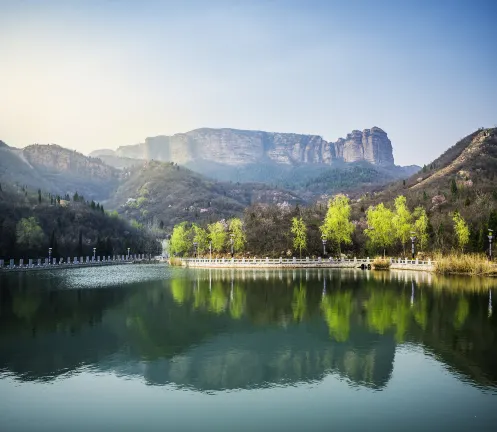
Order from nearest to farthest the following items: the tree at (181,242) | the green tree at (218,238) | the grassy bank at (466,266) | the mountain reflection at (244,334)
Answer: the mountain reflection at (244,334) → the grassy bank at (466,266) → the green tree at (218,238) → the tree at (181,242)

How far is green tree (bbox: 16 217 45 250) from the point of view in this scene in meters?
89.1

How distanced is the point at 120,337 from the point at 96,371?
570 centimetres

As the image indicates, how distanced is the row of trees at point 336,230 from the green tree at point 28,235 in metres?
30.2

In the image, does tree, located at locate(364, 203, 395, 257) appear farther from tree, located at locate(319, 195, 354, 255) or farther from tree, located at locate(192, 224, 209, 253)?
tree, located at locate(192, 224, 209, 253)

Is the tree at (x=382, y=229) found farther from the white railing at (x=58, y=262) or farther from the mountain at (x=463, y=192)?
the white railing at (x=58, y=262)

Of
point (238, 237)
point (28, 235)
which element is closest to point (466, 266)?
point (238, 237)

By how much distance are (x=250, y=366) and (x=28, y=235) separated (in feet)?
266

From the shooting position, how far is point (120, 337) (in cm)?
2325

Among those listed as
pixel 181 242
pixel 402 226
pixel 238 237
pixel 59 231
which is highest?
pixel 59 231

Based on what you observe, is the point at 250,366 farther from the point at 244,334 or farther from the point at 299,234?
the point at 299,234

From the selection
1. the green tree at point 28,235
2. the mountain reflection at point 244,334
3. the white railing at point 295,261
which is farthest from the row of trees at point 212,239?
the mountain reflection at point 244,334

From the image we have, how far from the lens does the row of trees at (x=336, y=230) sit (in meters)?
79.1

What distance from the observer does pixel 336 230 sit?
85.4 m

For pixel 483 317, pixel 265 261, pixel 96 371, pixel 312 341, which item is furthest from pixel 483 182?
pixel 96 371
